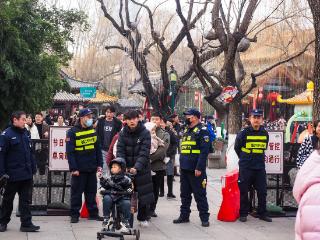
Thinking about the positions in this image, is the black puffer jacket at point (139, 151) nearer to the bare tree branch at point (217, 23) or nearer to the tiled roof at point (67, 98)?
the bare tree branch at point (217, 23)

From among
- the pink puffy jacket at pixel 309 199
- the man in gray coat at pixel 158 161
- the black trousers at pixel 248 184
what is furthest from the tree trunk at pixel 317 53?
the pink puffy jacket at pixel 309 199

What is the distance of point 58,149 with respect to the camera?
8.45 m

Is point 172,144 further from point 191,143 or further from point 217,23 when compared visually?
point 217,23

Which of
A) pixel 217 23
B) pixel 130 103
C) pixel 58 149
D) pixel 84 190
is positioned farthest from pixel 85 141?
pixel 130 103

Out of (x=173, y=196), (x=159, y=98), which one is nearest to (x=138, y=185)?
(x=173, y=196)

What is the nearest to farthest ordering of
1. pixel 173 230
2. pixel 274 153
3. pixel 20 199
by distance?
pixel 20 199 → pixel 173 230 → pixel 274 153

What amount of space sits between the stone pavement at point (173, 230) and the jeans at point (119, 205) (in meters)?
0.54

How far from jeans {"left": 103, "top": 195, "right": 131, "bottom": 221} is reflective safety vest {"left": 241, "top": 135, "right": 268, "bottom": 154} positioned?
2.39 metres

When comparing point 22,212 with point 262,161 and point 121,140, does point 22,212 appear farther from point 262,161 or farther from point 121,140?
point 262,161

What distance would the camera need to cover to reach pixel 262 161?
844 centimetres

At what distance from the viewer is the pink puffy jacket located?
8.24 feet

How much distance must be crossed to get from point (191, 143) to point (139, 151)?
871mm

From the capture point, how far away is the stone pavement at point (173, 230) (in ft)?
23.9

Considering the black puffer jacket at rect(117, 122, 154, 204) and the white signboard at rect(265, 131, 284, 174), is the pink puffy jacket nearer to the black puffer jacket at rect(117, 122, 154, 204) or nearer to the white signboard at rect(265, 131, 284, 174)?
the black puffer jacket at rect(117, 122, 154, 204)
